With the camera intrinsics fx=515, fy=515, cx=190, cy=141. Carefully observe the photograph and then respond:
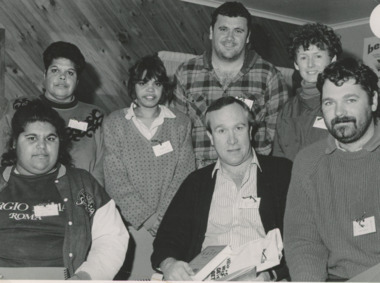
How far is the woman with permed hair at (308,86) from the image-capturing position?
2996 mm

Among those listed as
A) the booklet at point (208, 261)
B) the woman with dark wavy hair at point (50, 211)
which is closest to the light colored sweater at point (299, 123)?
the booklet at point (208, 261)

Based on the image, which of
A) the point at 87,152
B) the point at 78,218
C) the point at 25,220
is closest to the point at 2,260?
the point at 25,220

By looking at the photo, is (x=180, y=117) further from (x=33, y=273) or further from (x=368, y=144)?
(x=33, y=273)

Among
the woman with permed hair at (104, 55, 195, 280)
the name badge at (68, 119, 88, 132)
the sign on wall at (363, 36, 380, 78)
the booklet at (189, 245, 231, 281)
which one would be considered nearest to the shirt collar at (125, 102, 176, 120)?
the woman with permed hair at (104, 55, 195, 280)

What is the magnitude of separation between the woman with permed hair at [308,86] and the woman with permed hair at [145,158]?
66 centimetres

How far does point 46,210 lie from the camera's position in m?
2.49

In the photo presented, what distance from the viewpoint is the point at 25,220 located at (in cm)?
246

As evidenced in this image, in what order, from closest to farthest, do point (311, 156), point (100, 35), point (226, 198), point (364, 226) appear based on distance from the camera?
point (364, 226), point (311, 156), point (226, 198), point (100, 35)

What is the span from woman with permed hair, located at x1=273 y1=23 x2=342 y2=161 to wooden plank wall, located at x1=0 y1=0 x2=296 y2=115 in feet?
6.13

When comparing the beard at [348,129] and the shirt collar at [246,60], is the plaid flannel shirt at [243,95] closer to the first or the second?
the shirt collar at [246,60]

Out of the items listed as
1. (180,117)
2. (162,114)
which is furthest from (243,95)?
(162,114)

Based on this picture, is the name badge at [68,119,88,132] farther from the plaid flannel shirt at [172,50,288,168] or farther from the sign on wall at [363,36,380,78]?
the sign on wall at [363,36,380,78]

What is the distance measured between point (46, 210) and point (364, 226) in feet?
4.81

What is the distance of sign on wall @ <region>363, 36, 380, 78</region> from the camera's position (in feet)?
18.8
